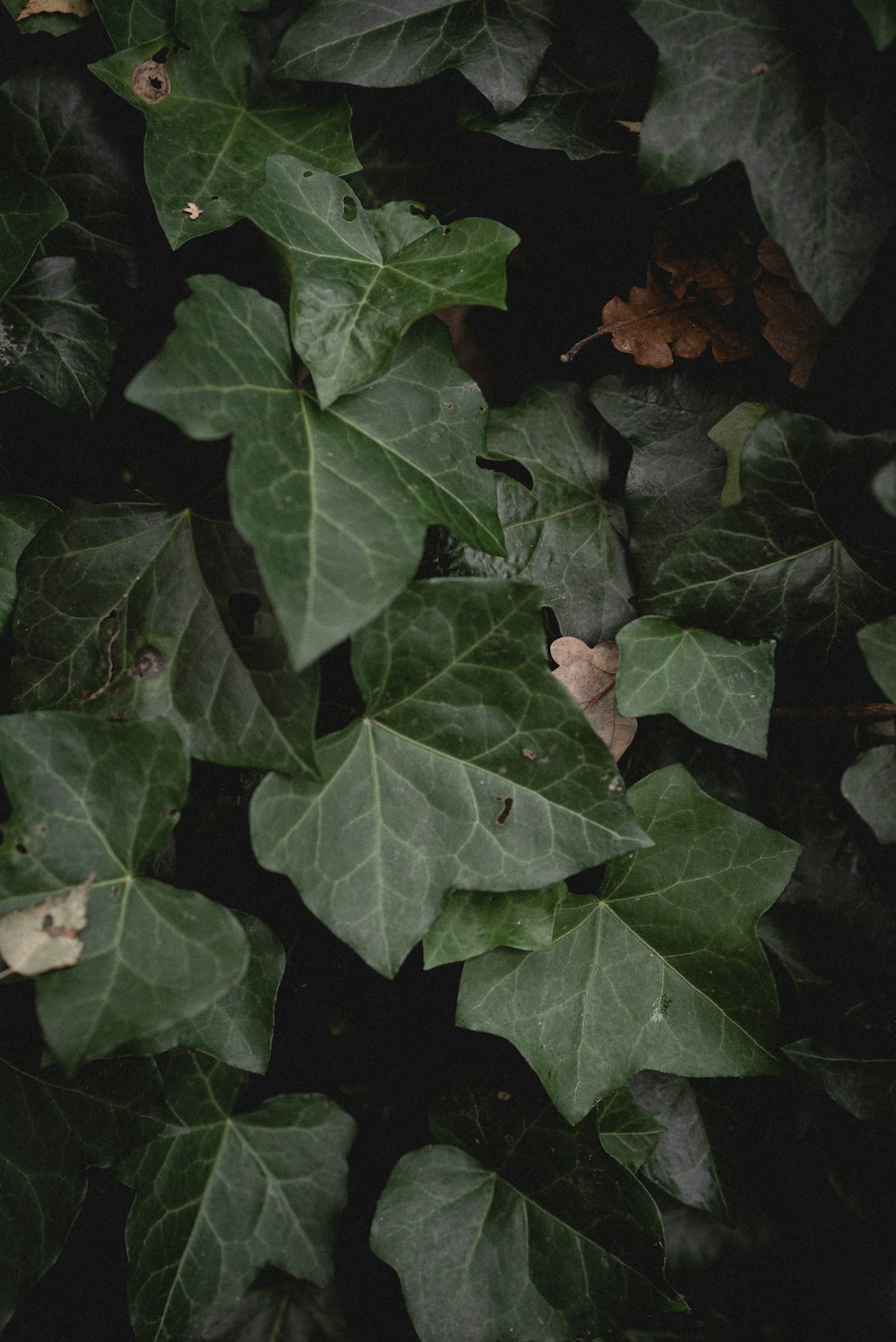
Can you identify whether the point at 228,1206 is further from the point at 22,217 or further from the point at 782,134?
the point at 782,134

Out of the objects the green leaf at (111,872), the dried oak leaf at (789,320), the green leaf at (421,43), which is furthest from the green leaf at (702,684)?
the green leaf at (421,43)

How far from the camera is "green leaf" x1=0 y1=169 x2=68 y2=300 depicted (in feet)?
3.07

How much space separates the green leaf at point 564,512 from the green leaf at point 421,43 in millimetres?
354

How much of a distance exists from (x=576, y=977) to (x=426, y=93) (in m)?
1.12

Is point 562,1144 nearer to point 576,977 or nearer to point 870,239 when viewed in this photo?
point 576,977

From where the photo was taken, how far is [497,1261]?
1.05m

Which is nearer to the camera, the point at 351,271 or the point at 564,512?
the point at 351,271

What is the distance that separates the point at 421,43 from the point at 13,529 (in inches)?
29.4

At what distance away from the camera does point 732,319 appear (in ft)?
3.44

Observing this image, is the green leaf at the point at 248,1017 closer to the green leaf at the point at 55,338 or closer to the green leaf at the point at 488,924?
the green leaf at the point at 488,924

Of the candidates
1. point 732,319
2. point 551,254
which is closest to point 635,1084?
point 732,319

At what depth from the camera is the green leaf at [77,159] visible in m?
0.99

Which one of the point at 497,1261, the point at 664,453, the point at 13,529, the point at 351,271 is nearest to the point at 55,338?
the point at 13,529

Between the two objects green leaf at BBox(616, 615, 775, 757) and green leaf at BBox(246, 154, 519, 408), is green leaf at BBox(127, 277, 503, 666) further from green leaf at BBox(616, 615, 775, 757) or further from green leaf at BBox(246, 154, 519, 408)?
green leaf at BBox(616, 615, 775, 757)
